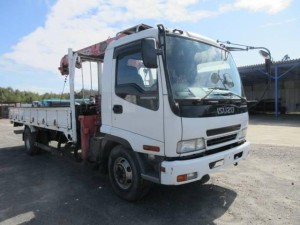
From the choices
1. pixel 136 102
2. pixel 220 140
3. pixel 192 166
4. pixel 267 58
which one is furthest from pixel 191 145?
pixel 267 58

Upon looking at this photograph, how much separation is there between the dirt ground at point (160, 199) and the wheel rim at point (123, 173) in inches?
11.5

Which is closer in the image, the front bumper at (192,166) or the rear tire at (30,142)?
the front bumper at (192,166)

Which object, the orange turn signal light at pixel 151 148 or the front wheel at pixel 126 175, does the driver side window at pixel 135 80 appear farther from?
the front wheel at pixel 126 175

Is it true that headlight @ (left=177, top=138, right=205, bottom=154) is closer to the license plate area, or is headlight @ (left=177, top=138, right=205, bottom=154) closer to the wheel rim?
the license plate area

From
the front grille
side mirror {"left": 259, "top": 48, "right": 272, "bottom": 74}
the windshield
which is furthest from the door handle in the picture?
side mirror {"left": 259, "top": 48, "right": 272, "bottom": 74}

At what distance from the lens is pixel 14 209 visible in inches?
181

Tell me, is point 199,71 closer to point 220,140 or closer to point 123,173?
point 220,140

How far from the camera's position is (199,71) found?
169 inches

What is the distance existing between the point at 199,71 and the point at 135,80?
97cm

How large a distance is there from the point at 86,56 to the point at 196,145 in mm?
3472

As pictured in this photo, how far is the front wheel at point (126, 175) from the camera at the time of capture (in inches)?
173

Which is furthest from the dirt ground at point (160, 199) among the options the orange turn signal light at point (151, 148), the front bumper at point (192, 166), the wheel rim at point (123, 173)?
the orange turn signal light at point (151, 148)

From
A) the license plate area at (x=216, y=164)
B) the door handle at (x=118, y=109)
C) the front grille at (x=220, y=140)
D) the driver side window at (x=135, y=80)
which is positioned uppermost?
the driver side window at (x=135, y=80)

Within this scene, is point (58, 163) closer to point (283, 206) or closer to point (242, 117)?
point (242, 117)
